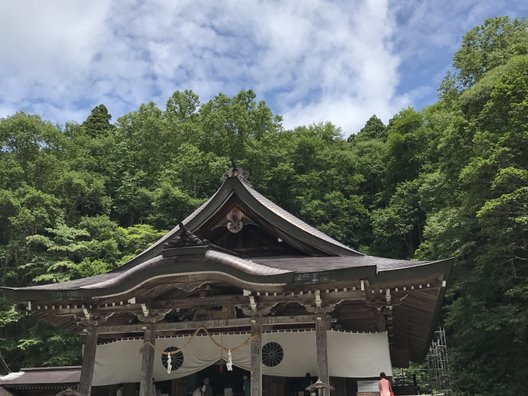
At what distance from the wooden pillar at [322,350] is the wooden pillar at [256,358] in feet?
3.39

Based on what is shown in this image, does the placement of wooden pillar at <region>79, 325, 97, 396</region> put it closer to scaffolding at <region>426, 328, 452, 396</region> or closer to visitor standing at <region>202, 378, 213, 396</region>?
visitor standing at <region>202, 378, 213, 396</region>

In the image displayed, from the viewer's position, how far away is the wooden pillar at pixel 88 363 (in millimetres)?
8734

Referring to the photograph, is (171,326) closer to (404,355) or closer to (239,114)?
(404,355)

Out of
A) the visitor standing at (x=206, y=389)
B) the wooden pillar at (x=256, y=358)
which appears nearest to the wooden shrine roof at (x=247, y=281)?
the wooden pillar at (x=256, y=358)

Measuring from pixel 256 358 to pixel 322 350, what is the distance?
3.84ft

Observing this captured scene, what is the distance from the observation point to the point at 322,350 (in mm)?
8219

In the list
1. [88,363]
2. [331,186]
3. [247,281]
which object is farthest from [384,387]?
[331,186]

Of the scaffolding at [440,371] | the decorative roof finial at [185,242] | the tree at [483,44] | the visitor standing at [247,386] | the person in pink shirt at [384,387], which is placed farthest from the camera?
the tree at [483,44]

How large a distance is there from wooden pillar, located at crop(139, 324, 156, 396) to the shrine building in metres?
0.02

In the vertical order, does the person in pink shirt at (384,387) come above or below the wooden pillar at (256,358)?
below

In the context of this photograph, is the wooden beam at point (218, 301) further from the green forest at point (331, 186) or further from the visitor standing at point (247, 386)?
the green forest at point (331, 186)

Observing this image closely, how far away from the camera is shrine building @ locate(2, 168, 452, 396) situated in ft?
27.1

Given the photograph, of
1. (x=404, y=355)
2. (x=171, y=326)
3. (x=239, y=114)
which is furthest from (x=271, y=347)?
(x=239, y=114)

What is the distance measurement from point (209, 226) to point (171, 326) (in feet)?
9.31
